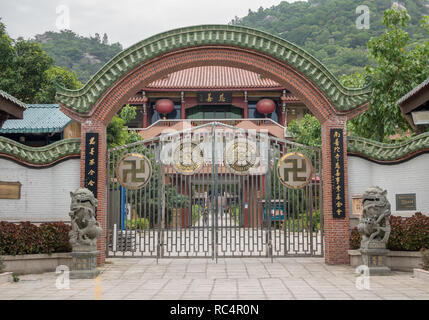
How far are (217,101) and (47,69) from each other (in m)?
8.78

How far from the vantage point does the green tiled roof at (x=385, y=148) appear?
27.3ft

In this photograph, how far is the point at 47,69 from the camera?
2069 centimetres

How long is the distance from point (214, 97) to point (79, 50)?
2613 centimetres

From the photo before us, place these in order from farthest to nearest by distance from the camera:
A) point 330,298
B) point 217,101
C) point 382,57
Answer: point 217,101
point 382,57
point 330,298

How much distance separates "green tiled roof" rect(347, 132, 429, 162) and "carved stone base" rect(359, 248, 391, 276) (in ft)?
6.98

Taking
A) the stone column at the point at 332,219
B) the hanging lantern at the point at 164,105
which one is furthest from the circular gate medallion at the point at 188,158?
the hanging lantern at the point at 164,105

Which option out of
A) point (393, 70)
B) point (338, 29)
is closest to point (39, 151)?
point (393, 70)

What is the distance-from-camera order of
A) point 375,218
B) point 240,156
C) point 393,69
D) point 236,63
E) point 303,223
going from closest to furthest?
point 375,218 < point 236,63 < point 303,223 < point 240,156 < point 393,69

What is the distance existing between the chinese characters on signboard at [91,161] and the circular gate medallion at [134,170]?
671 mm

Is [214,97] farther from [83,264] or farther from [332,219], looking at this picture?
[83,264]

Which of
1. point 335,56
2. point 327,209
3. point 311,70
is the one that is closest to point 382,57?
point 311,70

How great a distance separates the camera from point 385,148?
342 inches

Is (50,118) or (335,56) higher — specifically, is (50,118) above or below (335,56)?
below

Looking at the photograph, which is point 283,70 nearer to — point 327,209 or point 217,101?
point 327,209
